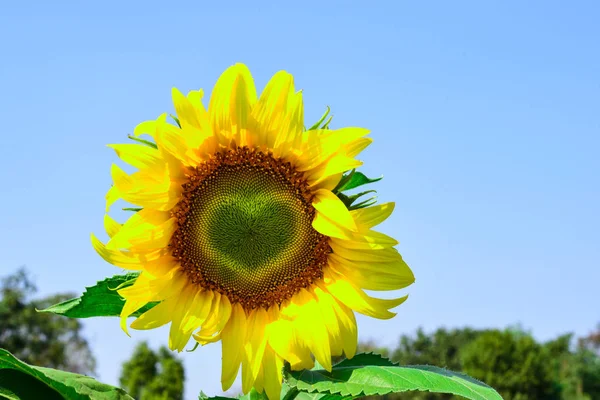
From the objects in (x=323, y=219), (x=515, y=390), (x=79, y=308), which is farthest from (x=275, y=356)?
(x=515, y=390)

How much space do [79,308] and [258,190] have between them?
2.41 feet

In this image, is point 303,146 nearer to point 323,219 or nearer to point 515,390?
point 323,219

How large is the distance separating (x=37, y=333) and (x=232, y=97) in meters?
38.0

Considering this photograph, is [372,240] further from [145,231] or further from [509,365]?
[509,365]

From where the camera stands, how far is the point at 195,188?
2771 millimetres

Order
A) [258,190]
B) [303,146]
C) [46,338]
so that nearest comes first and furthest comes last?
[303,146] → [258,190] → [46,338]

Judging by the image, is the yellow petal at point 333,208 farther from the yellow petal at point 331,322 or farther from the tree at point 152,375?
the tree at point 152,375

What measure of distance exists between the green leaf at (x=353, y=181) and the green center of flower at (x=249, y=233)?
4.8 inches

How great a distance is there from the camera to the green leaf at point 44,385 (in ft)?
8.63

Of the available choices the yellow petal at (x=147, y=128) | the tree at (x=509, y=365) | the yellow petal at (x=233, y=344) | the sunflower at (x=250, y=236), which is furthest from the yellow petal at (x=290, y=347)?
the tree at (x=509, y=365)

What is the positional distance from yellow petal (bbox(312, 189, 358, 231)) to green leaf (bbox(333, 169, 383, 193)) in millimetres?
43

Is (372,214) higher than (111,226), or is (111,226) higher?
(372,214)

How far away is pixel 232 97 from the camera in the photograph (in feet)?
8.52

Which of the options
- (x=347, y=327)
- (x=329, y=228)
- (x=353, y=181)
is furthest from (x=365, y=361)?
(x=353, y=181)
